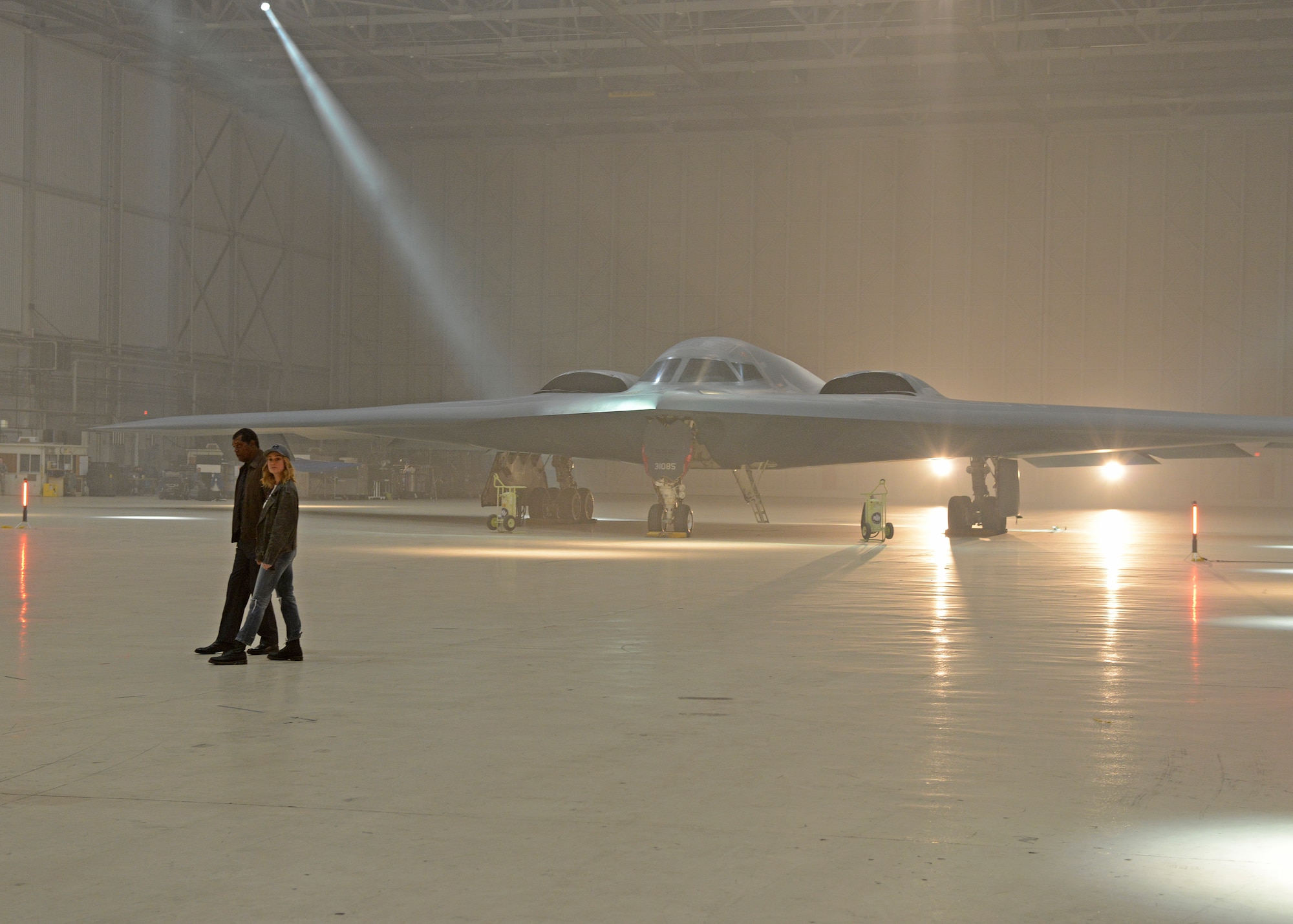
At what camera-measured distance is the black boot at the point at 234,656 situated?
6680 millimetres

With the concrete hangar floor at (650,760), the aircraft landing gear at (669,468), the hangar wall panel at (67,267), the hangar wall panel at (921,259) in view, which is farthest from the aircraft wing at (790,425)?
the hangar wall panel at (921,259)

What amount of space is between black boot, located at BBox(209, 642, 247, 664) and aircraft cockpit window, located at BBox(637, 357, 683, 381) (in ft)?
45.2

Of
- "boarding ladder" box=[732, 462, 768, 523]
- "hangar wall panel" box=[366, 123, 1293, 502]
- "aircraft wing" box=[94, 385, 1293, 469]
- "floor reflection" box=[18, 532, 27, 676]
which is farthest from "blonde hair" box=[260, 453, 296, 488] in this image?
"hangar wall panel" box=[366, 123, 1293, 502]

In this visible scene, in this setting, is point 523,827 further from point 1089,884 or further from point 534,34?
point 534,34

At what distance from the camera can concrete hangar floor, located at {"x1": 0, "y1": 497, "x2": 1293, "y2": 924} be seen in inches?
126

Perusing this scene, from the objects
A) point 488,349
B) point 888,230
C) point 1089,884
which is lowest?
point 1089,884

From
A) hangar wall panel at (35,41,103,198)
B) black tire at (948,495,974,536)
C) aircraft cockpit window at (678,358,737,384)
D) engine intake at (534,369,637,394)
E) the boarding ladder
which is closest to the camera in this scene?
aircraft cockpit window at (678,358,737,384)

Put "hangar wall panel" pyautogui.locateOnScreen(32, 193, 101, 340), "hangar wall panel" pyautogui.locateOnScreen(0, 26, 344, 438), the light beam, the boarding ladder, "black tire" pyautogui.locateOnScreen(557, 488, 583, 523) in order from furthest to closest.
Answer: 1. the light beam
2. "hangar wall panel" pyautogui.locateOnScreen(32, 193, 101, 340)
3. "hangar wall panel" pyautogui.locateOnScreen(0, 26, 344, 438)
4. the boarding ladder
5. "black tire" pyautogui.locateOnScreen(557, 488, 583, 523)

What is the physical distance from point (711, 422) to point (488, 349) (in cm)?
2809

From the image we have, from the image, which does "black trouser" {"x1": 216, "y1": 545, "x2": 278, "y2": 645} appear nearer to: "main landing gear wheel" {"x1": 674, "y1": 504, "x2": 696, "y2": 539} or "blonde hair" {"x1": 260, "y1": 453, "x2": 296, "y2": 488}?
"blonde hair" {"x1": 260, "y1": 453, "x2": 296, "y2": 488}

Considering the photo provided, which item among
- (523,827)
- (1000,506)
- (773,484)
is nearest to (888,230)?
(773,484)

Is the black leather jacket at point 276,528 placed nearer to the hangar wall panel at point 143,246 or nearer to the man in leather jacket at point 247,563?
the man in leather jacket at point 247,563

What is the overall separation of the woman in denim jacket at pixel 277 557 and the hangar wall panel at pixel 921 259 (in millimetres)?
36873

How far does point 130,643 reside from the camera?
7.36m
